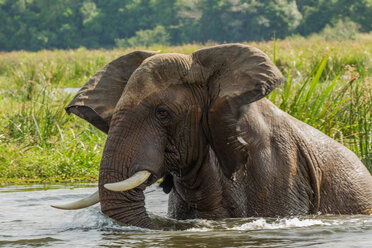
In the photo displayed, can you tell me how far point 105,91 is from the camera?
554 centimetres

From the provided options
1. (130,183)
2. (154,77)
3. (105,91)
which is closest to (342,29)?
(105,91)

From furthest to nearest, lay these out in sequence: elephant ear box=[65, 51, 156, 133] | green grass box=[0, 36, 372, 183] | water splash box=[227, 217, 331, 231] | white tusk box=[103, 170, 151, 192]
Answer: green grass box=[0, 36, 372, 183], elephant ear box=[65, 51, 156, 133], water splash box=[227, 217, 331, 231], white tusk box=[103, 170, 151, 192]

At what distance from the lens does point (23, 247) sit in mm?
5141

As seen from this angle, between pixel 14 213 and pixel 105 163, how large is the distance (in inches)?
96.3

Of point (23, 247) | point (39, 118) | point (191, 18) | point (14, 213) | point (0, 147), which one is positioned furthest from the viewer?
point (191, 18)

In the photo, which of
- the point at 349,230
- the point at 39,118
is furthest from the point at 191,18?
the point at 349,230

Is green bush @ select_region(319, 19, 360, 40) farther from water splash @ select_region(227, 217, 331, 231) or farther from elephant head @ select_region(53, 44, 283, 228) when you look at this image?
elephant head @ select_region(53, 44, 283, 228)

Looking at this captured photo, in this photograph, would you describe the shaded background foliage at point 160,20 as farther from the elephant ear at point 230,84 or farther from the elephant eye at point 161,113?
the elephant eye at point 161,113

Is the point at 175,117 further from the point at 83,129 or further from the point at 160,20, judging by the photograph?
the point at 160,20

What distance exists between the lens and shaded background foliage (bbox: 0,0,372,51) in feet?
264

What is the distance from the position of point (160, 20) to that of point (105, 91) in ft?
292

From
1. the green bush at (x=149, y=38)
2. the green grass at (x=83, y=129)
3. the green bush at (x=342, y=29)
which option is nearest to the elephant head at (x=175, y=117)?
the green grass at (x=83, y=129)

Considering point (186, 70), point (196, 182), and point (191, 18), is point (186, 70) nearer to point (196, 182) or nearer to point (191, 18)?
point (196, 182)

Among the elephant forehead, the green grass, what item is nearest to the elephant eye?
the elephant forehead
